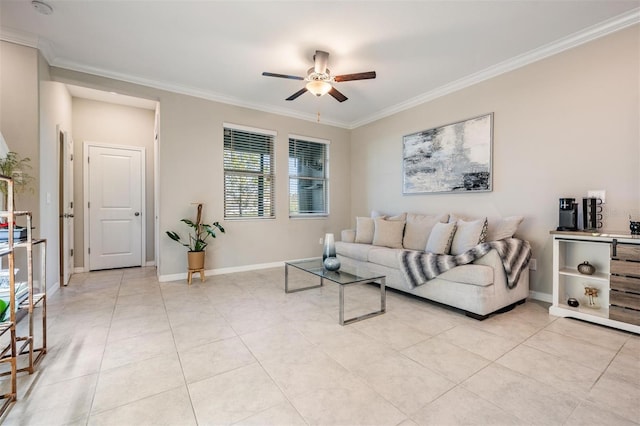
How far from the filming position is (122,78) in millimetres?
3611

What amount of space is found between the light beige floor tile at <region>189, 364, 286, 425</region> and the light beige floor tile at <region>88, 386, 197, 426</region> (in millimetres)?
51

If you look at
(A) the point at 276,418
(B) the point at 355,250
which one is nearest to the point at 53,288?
(A) the point at 276,418

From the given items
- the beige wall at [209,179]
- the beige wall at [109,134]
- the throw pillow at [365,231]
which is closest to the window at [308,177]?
the beige wall at [209,179]

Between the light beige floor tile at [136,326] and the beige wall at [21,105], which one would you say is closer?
the light beige floor tile at [136,326]

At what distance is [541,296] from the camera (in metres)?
3.06

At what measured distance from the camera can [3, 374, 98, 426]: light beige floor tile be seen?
134 centimetres

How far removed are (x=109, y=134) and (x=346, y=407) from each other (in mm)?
5320

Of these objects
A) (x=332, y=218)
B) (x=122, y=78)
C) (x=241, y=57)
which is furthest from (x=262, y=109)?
(x=332, y=218)

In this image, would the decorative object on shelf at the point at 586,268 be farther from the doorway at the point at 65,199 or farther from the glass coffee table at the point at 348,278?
the doorway at the point at 65,199

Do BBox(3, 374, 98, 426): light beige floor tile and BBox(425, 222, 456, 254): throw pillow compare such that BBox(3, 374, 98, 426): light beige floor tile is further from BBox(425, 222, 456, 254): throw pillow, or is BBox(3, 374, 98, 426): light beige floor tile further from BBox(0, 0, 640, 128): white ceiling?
BBox(425, 222, 456, 254): throw pillow

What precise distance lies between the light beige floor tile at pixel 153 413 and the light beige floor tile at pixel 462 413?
1.13 metres

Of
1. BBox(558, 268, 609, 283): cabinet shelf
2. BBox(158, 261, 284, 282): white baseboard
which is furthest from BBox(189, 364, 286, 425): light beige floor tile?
BBox(558, 268, 609, 283): cabinet shelf

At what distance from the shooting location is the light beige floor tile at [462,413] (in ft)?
4.35

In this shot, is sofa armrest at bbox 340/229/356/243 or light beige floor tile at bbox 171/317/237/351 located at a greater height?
sofa armrest at bbox 340/229/356/243
